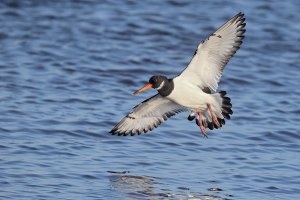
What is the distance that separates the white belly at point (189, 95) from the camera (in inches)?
352

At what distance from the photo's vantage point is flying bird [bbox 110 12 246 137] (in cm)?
893

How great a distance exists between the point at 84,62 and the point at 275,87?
3091 mm

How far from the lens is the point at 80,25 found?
15852mm

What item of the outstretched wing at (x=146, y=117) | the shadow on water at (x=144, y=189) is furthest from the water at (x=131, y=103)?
the outstretched wing at (x=146, y=117)

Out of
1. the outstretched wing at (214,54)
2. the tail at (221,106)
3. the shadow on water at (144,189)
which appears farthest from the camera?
the tail at (221,106)

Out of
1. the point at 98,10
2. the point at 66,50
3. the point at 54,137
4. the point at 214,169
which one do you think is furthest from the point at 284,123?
the point at 98,10

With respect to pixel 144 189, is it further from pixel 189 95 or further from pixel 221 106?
pixel 221 106

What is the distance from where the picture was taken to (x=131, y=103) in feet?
38.0

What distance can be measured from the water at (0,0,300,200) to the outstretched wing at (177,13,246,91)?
0.89 metres

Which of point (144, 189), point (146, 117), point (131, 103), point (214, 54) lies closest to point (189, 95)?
point (214, 54)

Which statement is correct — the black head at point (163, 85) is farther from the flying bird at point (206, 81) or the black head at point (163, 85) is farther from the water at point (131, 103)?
the water at point (131, 103)

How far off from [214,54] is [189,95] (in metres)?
0.54

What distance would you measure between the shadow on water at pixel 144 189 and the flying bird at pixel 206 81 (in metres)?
0.94

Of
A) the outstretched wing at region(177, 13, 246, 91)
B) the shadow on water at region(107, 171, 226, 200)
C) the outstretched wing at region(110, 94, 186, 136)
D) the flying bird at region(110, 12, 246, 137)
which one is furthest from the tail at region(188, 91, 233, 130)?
the shadow on water at region(107, 171, 226, 200)
